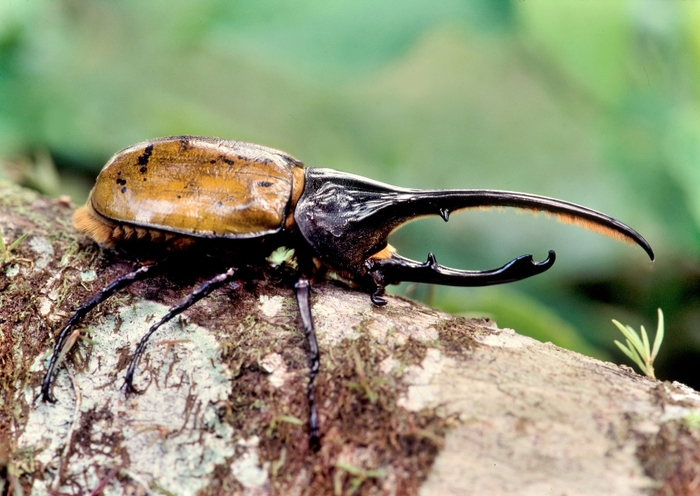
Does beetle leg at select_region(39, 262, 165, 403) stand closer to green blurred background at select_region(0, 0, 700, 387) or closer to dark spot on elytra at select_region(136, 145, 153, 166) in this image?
dark spot on elytra at select_region(136, 145, 153, 166)

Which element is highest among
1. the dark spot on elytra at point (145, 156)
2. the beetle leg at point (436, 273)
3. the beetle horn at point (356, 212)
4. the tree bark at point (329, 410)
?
the dark spot on elytra at point (145, 156)

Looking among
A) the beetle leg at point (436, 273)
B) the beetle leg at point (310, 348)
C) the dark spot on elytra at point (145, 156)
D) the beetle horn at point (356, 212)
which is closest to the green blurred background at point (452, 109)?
the beetle leg at point (436, 273)

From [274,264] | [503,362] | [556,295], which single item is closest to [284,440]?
[503,362]

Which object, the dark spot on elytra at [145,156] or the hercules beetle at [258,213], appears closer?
the hercules beetle at [258,213]

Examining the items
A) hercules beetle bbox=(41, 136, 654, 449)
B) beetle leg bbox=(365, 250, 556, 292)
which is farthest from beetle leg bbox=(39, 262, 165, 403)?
beetle leg bbox=(365, 250, 556, 292)

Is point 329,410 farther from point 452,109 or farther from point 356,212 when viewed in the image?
point 452,109

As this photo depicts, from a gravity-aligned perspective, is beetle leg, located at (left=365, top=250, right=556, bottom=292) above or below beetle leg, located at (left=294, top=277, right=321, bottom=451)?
above

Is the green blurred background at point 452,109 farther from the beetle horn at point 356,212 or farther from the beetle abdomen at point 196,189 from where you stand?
the beetle abdomen at point 196,189

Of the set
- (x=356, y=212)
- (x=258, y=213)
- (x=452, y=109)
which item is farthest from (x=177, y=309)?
(x=452, y=109)
